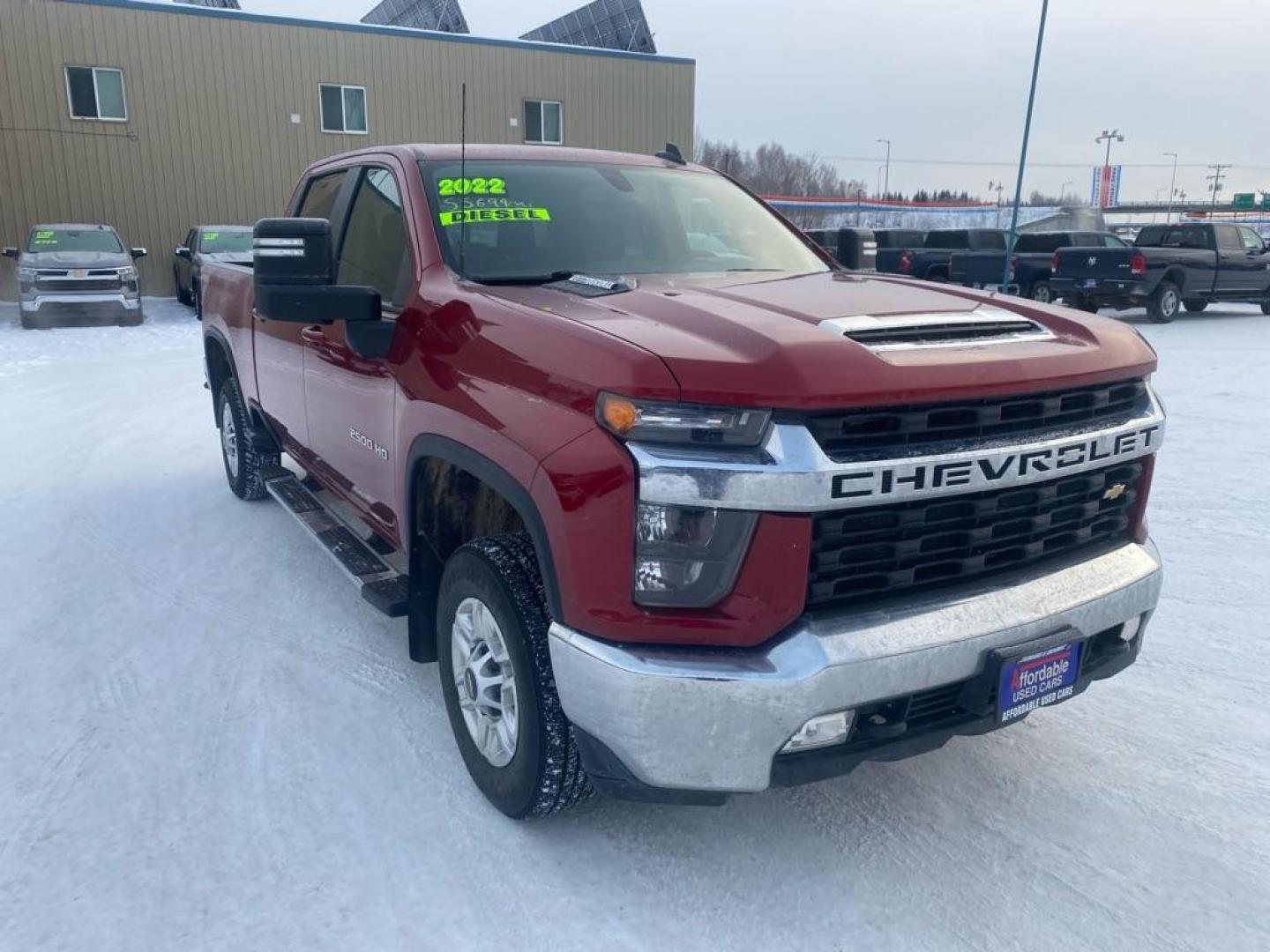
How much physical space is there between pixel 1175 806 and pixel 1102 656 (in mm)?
525

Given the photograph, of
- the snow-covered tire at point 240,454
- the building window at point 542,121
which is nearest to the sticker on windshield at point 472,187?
the snow-covered tire at point 240,454

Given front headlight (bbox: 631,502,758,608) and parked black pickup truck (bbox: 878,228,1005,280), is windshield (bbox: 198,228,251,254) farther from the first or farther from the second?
front headlight (bbox: 631,502,758,608)

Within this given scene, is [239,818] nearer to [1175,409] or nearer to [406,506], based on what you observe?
[406,506]

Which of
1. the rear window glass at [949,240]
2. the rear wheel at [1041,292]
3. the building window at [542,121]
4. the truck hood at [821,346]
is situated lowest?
the rear wheel at [1041,292]

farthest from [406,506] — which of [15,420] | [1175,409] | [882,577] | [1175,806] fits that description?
[1175,409]

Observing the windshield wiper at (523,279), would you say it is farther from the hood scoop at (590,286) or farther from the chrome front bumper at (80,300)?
the chrome front bumper at (80,300)

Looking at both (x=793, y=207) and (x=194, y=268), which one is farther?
(x=793, y=207)

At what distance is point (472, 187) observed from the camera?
3543 mm

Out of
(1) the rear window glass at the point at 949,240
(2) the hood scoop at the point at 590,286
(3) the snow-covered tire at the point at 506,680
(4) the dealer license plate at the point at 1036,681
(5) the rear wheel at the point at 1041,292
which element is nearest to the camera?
(4) the dealer license plate at the point at 1036,681

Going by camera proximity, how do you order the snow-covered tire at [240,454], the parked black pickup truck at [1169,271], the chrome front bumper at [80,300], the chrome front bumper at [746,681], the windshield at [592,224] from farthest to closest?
1. the parked black pickup truck at [1169,271]
2. the chrome front bumper at [80,300]
3. the snow-covered tire at [240,454]
4. the windshield at [592,224]
5. the chrome front bumper at [746,681]

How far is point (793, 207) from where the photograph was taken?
45.1 meters

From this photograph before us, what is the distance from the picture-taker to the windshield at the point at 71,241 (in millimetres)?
16125

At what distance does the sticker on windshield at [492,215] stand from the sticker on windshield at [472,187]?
3.6 inches

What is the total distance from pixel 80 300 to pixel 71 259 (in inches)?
29.1
